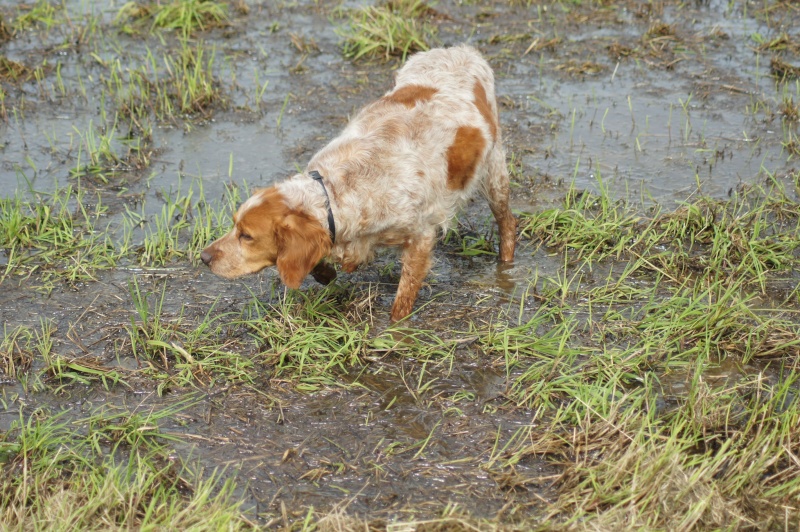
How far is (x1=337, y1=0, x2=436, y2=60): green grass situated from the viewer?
A: 8.20 meters

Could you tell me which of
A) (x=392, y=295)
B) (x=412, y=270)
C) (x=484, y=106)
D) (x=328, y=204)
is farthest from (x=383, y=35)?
(x=328, y=204)

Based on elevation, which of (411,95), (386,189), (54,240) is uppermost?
(411,95)

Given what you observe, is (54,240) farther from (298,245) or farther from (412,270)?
(412,270)

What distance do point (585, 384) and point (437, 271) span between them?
5.00 ft

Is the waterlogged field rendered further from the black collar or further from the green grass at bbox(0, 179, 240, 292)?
the black collar

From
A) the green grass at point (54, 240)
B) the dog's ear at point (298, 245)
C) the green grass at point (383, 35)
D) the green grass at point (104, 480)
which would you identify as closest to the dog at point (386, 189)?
the dog's ear at point (298, 245)

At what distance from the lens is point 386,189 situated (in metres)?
4.91

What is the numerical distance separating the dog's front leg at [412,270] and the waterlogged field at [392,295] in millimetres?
97

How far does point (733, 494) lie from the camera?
152 inches

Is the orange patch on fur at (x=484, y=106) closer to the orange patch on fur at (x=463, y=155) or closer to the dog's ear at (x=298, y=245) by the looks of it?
the orange patch on fur at (x=463, y=155)

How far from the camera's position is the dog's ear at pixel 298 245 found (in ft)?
15.1

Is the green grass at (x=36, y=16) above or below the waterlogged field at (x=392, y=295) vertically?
above

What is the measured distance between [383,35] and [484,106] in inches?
115

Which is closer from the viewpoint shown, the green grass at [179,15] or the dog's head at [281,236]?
the dog's head at [281,236]
